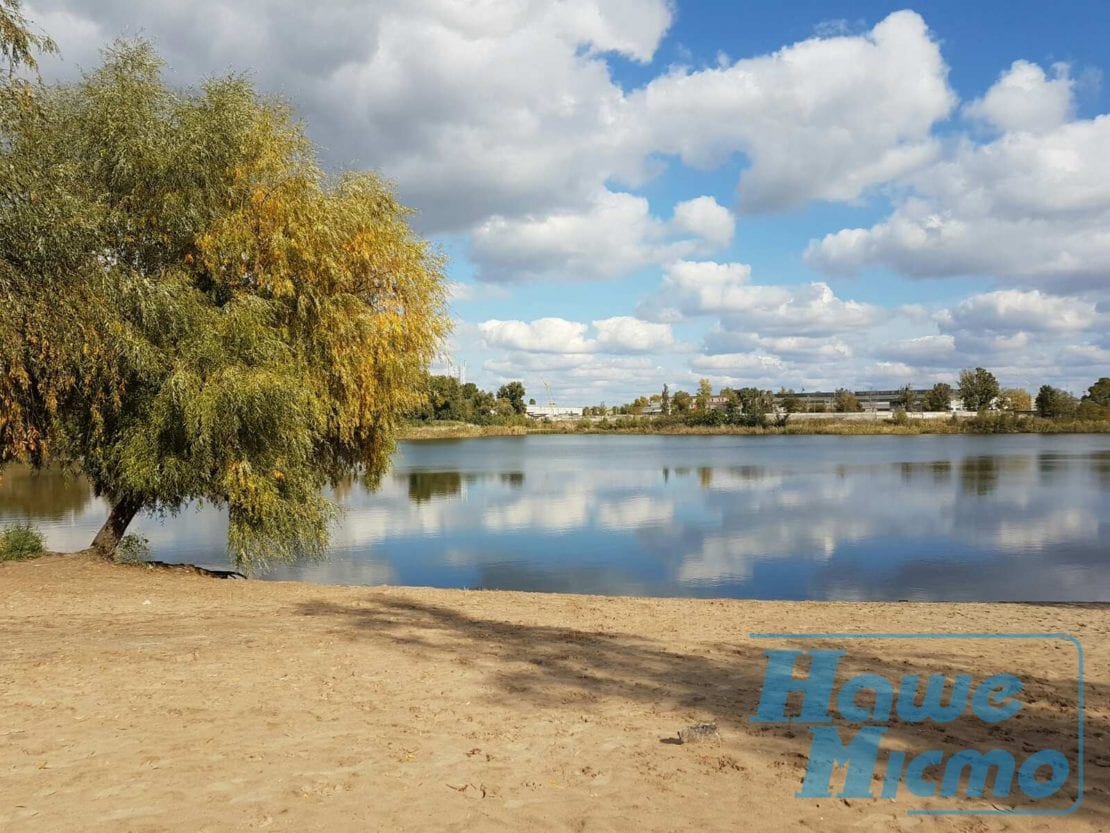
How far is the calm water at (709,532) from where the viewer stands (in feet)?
58.7

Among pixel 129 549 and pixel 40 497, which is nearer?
pixel 129 549

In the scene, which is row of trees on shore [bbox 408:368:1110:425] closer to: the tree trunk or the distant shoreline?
the distant shoreline

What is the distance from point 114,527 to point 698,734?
13.1m

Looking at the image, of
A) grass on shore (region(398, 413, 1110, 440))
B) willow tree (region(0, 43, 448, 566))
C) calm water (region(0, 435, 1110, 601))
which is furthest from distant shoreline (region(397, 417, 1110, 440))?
willow tree (region(0, 43, 448, 566))

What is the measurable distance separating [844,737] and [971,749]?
0.85 m

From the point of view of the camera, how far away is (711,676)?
7695 millimetres

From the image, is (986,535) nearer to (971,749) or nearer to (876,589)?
(876,589)

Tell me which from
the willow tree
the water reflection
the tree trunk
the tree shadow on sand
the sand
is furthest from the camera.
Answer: the water reflection

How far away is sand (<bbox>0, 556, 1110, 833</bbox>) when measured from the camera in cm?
475

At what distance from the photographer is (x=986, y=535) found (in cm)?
2380

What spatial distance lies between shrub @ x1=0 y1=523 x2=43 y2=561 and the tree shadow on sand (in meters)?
6.97

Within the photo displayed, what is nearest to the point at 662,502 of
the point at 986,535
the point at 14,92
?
the point at 986,535

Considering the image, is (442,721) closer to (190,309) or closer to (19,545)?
(190,309)

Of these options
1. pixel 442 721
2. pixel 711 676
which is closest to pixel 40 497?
pixel 442 721
